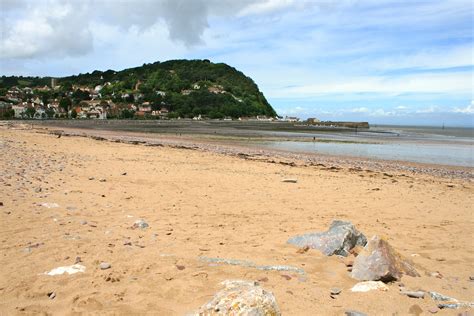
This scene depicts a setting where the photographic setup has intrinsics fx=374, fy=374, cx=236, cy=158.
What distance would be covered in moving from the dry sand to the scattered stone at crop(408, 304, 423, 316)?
0.07m

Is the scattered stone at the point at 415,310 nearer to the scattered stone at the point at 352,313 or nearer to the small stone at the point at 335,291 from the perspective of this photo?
the scattered stone at the point at 352,313

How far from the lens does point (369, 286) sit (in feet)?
13.4

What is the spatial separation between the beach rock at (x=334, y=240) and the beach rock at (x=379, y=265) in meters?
0.66

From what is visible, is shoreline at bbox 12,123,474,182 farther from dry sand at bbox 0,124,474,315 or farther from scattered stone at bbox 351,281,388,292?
scattered stone at bbox 351,281,388,292

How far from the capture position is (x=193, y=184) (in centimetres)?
1078

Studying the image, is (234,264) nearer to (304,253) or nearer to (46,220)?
(304,253)

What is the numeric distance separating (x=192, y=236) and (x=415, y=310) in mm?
3369

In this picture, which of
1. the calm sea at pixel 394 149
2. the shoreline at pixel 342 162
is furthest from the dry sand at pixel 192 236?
the calm sea at pixel 394 149

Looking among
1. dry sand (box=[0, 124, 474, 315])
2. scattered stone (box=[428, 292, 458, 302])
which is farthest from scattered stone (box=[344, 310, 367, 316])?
scattered stone (box=[428, 292, 458, 302])

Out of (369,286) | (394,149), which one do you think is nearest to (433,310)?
(369,286)

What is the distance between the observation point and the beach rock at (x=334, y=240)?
528 cm

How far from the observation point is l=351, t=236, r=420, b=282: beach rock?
431 centimetres

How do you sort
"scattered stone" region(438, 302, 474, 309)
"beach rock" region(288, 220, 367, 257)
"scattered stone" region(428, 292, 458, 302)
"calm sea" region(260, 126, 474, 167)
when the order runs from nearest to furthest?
"scattered stone" region(438, 302, 474, 309)
"scattered stone" region(428, 292, 458, 302)
"beach rock" region(288, 220, 367, 257)
"calm sea" region(260, 126, 474, 167)

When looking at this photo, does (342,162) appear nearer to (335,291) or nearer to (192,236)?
(192,236)
